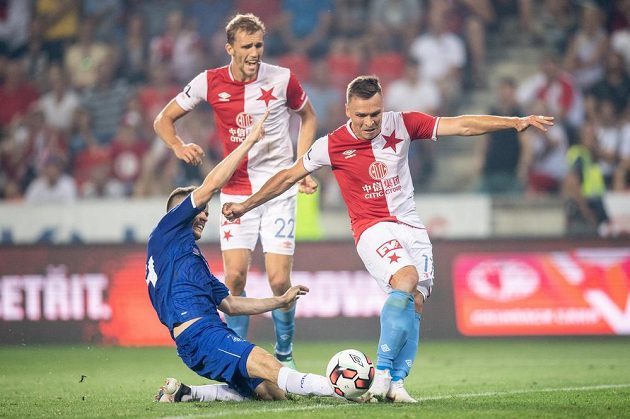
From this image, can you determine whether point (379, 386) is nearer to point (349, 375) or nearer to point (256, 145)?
point (349, 375)

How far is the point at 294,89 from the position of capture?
9.35 meters

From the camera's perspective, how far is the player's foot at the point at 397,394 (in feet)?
24.0

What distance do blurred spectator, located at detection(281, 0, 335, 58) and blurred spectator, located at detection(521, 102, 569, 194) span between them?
13.6 feet

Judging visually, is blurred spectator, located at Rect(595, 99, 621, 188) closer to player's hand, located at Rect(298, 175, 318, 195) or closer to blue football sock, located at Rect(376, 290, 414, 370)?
player's hand, located at Rect(298, 175, 318, 195)

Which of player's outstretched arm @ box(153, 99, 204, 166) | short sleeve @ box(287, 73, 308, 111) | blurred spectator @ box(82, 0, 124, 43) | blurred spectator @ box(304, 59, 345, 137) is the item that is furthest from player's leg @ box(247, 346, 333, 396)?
blurred spectator @ box(82, 0, 124, 43)

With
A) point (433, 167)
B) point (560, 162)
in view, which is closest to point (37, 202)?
point (433, 167)

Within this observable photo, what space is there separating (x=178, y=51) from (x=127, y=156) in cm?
267

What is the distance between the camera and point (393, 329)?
23.8 feet

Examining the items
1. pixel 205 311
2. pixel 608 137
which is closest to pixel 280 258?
pixel 205 311

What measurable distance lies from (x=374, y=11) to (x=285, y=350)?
10196mm

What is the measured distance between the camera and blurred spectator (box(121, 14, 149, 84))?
18.3 m

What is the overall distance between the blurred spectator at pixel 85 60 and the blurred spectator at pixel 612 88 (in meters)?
8.00

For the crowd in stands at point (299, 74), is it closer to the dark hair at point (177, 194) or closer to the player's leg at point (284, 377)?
the dark hair at point (177, 194)

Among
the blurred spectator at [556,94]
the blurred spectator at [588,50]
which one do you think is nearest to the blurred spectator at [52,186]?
the blurred spectator at [556,94]
